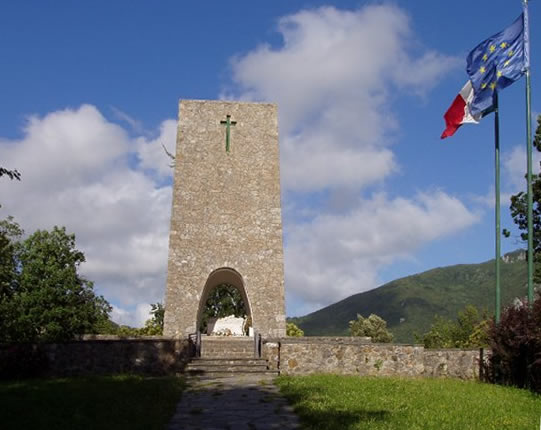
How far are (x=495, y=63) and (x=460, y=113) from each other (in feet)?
6.24

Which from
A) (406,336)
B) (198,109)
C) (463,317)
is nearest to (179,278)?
(198,109)

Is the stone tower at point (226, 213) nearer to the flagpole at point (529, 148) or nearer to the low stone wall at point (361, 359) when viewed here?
the low stone wall at point (361, 359)

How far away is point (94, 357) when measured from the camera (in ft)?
51.9

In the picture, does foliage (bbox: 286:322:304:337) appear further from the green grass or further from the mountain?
the mountain

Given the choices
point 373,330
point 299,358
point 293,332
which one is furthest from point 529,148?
point 373,330

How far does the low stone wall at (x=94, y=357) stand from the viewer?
49.4 ft

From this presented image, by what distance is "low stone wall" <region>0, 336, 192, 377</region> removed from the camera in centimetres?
1505

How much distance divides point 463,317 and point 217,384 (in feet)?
154

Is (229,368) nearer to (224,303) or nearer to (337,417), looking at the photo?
(337,417)

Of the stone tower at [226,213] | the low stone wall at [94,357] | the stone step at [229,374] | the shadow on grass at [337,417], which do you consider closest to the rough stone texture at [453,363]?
the stone step at [229,374]

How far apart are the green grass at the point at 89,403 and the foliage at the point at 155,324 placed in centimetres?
1562

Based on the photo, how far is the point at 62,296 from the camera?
34.6m

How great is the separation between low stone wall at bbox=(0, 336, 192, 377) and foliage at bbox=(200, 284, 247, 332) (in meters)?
24.4

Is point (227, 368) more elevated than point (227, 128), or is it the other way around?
point (227, 128)
